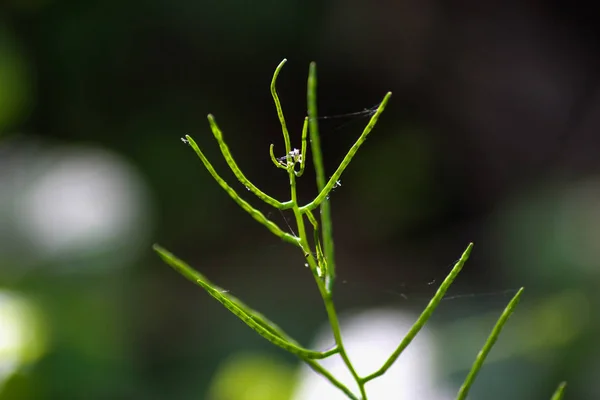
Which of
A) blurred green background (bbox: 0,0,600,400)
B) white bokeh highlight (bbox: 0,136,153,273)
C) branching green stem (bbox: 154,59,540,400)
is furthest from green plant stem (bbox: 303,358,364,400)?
blurred green background (bbox: 0,0,600,400)

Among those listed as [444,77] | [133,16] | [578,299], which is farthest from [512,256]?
[133,16]

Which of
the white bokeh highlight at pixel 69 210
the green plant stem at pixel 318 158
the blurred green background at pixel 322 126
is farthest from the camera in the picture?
the blurred green background at pixel 322 126

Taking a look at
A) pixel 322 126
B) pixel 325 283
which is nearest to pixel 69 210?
pixel 322 126

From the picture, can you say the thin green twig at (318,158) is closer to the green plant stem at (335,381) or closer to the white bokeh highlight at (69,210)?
the green plant stem at (335,381)

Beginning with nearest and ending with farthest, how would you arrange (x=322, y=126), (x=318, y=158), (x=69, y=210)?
1. (x=318, y=158)
2. (x=69, y=210)
3. (x=322, y=126)

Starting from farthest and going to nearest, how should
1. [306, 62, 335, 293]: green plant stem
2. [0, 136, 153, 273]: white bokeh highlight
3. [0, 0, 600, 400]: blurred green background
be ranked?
[0, 0, 600, 400]: blurred green background, [0, 136, 153, 273]: white bokeh highlight, [306, 62, 335, 293]: green plant stem

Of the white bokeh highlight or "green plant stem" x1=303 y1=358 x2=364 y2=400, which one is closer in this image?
"green plant stem" x1=303 y1=358 x2=364 y2=400

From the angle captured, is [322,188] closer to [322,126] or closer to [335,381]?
[335,381]

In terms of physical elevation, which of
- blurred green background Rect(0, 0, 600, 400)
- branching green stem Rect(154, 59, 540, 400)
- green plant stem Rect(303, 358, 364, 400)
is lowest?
green plant stem Rect(303, 358, 364, 400)

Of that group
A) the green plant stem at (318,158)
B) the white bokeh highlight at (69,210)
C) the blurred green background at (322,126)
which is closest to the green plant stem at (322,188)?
the green plant stem at (318,158)

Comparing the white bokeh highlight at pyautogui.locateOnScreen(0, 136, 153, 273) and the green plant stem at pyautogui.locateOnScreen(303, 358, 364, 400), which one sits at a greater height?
the white bokeh highlight at pyautogui.locateOnScreen(0, 136, 153, 273)

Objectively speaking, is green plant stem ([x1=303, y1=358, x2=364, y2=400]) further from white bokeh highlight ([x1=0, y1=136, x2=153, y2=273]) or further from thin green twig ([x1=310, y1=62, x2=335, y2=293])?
white bokeh highlight ([x1=0, y1=136, x2=153, y2=273])
